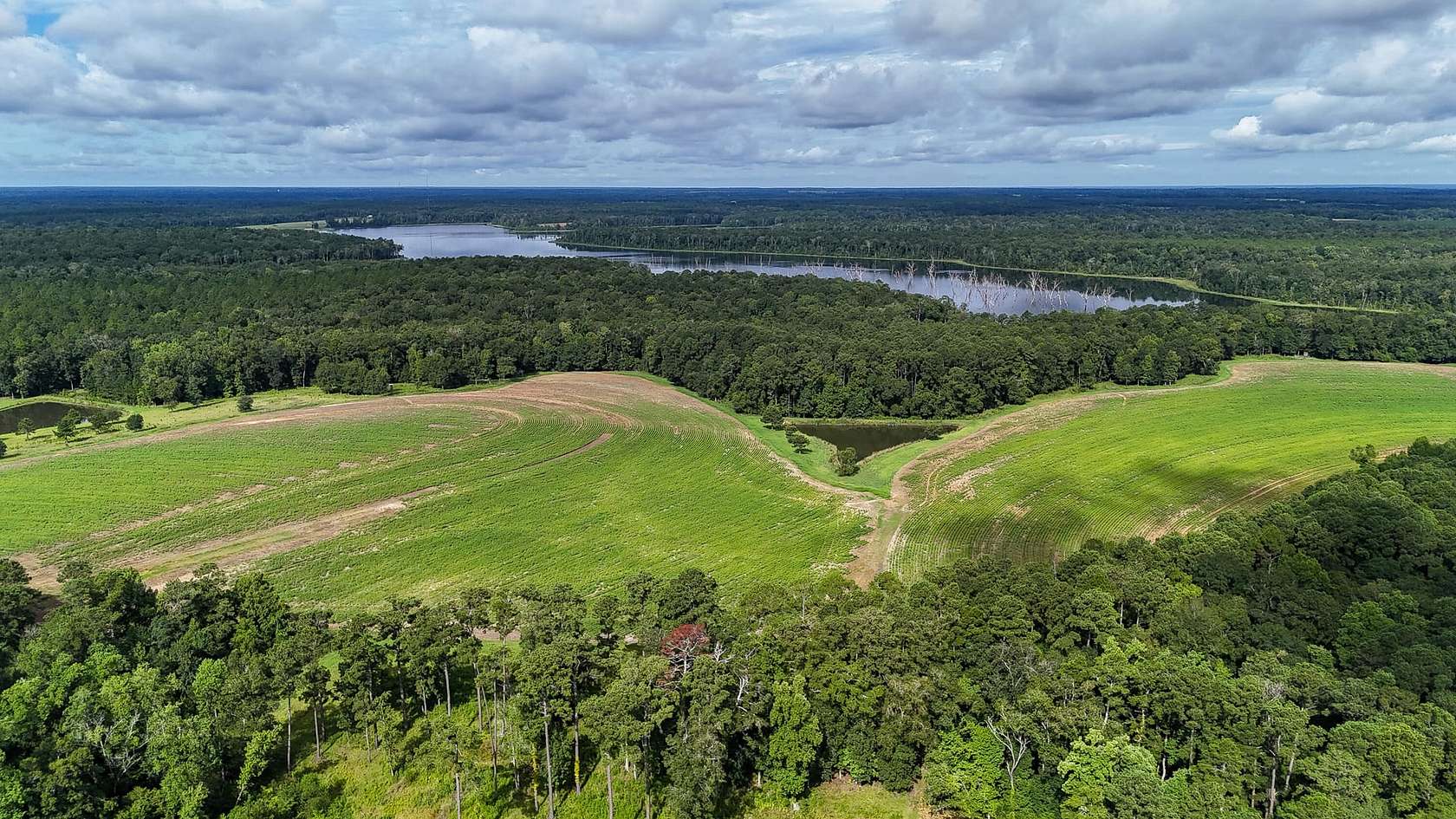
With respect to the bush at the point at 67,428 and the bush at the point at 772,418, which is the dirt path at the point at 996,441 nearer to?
the bush at the point at 772,418

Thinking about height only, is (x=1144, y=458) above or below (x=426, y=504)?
above

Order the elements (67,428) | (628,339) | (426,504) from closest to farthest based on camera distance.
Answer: (426,504), (67,428), (628,339)

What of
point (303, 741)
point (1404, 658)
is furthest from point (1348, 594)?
point (303, 741)

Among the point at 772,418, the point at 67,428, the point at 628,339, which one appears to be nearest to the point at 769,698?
the point at 772,418

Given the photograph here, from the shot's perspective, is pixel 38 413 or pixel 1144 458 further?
pixel 38 413

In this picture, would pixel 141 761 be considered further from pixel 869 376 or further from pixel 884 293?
pixel 884 293

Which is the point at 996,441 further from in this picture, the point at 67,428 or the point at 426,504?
the point at 67,428
